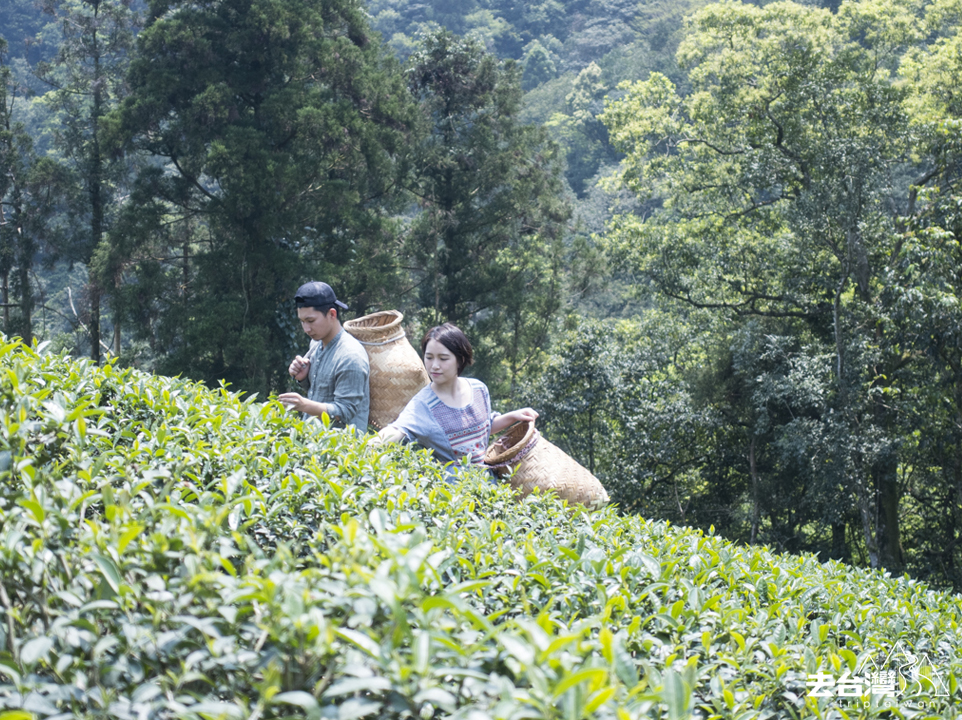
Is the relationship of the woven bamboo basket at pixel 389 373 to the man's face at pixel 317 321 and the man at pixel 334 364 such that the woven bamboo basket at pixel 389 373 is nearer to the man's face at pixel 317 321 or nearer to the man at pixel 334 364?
the man at pixel 334 364

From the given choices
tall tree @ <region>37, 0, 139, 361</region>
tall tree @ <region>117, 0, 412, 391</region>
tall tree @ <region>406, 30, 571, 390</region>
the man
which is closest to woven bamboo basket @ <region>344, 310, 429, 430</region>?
the man

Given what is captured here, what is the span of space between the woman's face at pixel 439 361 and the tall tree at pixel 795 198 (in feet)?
22.6

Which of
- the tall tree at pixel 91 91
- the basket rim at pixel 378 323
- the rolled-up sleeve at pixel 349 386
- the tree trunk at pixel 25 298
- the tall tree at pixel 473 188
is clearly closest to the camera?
the rolled-up sleeve at pixel 349 386

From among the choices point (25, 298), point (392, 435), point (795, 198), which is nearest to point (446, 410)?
point (392, 435)

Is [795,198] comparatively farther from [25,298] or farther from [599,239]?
[25,298]

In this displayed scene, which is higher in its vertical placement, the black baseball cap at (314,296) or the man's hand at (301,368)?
the black baseball cap at (314,296)

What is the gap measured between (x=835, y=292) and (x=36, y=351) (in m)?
9.52

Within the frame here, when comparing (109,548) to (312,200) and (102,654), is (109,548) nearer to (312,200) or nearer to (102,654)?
(102,654)

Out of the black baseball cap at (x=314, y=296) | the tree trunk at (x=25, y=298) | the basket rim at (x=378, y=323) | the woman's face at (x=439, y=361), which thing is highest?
the black baseball cap at (x=314, y=296)

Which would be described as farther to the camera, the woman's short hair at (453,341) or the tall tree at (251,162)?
the tall tree at (251,162)

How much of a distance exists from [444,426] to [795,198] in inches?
315

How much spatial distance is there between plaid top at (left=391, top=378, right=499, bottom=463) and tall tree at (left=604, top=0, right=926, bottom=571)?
6.69 metres

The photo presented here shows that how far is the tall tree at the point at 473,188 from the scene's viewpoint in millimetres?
Answer: 16141

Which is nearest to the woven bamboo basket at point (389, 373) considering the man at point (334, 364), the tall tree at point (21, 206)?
the man at point (334, 364)
